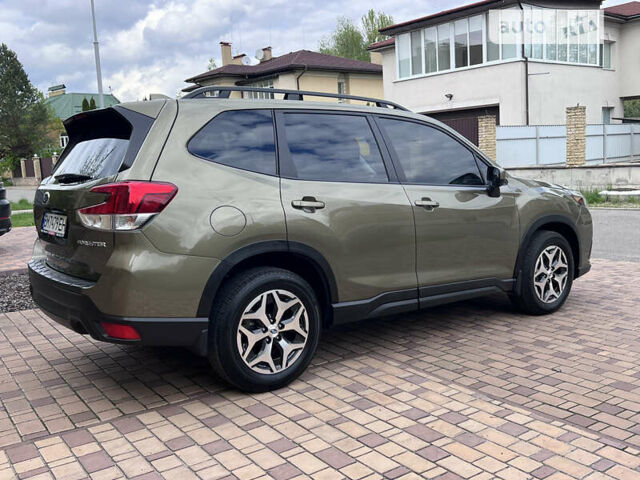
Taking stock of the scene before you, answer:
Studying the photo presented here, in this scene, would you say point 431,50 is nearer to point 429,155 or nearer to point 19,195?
point 19,195

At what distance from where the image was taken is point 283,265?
433cm

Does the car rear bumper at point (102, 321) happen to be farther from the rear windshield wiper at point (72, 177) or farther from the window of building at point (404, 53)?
the window of building at point (404, 53)

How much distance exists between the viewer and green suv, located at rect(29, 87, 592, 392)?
3752 mm

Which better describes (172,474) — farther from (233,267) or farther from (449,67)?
(449,67)

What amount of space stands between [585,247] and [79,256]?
4.61 meters

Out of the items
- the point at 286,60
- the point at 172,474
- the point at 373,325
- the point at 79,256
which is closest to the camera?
the point at 172,474


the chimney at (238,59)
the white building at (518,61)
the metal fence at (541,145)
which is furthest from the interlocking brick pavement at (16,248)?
the chimney at (238,59)

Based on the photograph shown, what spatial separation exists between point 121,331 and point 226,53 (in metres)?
48.8

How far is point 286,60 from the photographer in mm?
42344

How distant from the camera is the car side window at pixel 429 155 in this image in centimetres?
498

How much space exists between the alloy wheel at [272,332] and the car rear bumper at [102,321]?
27 cm

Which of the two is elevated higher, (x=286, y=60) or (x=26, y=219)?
(x=286, y=60)

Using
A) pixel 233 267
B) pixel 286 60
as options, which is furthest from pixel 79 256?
pixel 286 60

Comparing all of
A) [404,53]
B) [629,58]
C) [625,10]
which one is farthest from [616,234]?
[625,10]
